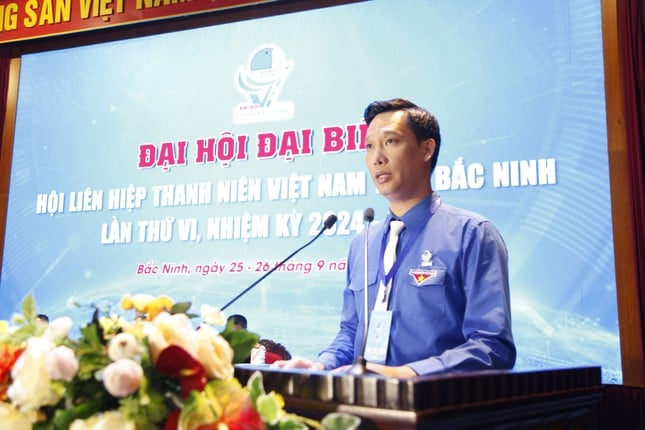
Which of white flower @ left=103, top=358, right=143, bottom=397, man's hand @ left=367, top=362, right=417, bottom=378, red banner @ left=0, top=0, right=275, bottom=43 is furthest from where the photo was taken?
red banner @ left=0, top=0, right=275, bottom=43

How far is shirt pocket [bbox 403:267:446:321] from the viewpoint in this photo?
1.93 meters

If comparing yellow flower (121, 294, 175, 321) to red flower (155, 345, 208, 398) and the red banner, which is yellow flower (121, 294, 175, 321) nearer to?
red flower (155, 345, 208, 398)

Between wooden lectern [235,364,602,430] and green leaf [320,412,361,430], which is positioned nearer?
green leaf [320,412,361,430]

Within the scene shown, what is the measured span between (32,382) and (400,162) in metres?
1.67

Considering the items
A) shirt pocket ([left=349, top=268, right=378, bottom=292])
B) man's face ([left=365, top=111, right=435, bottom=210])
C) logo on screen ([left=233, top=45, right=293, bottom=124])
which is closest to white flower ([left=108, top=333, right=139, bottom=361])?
shirt pocket ([left=349, top=268, right=378, bottom=292])

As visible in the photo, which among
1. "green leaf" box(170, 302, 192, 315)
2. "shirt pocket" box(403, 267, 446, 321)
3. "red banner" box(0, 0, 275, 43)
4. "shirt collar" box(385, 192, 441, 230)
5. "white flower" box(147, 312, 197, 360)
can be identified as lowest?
"white flower" box(147, 312, 197, 360)

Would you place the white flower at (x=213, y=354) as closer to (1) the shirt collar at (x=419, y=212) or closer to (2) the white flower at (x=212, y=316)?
(2) the white flower at (x=212, y=316)

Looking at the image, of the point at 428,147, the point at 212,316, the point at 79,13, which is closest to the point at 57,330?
the point at 212,316

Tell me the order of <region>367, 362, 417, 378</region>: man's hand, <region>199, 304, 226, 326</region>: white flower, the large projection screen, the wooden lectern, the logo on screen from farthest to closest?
the logo on screen
the large projection screen
<region>367, 362, 417, 378</region>: man's hand
the wooden lectern
<region>199, 304, 226, 326</region>: white flower

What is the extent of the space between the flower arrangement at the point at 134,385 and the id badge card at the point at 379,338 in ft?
3.92

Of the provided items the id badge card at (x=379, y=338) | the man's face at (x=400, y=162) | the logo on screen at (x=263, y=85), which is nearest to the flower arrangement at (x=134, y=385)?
the id badge card at (x=379, y=338)

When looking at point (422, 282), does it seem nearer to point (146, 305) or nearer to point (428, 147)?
point (428, 147)

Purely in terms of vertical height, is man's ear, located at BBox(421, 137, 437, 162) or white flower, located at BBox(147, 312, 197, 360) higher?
man's ear, located at BBox(421, 137, 437, 162)

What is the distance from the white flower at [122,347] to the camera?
2.37ft
